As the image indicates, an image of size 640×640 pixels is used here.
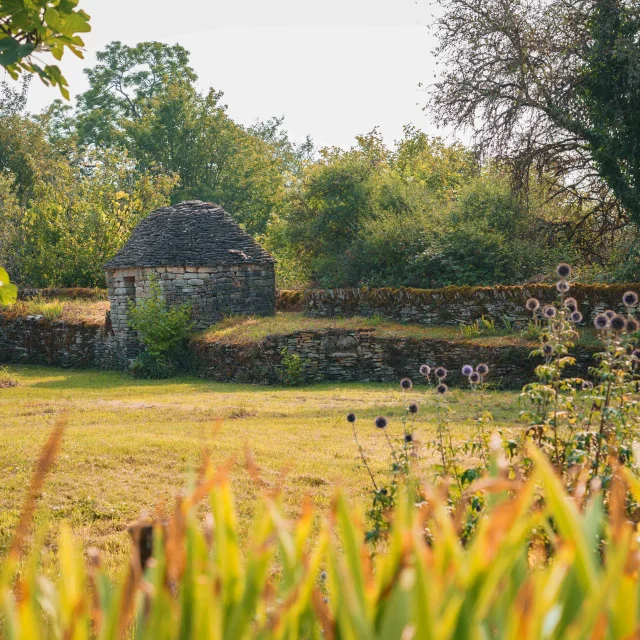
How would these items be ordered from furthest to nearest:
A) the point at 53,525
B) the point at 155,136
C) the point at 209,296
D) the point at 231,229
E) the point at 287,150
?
the point at 287,150, the point at 155,136, the point at 231,229, the point at 209,296, the point at 53,525

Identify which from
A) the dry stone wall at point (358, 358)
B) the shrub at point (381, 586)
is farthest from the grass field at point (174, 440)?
the shrub at point (381, 586)

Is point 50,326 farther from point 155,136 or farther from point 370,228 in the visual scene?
point 155,136

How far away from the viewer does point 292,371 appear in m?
16.0

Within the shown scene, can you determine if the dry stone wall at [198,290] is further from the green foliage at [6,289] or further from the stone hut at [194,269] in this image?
the green foliage at [6,289]

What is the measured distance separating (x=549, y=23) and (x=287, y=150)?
1768 inches

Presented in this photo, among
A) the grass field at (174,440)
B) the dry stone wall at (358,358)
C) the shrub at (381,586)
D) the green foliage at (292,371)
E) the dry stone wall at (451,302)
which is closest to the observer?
Answer: the shrub at (381,586)

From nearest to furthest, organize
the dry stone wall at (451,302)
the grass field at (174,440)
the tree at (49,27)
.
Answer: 1. the tree at (49,27)
2. the grass field at (174,440)
3. the dry stone wall at (451,302)

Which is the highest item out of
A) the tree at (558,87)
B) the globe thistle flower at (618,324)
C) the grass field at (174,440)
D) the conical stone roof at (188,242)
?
the tree at (558,87)

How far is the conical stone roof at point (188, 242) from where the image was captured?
1997 cm

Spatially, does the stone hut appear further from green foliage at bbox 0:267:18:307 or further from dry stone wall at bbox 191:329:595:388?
green foliage at bbox 0:267:18:307

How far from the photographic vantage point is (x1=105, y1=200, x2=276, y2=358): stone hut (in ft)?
65.3

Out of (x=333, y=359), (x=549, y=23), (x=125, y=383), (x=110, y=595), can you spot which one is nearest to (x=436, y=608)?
(x=110, y=595)

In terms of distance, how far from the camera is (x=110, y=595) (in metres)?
1.22

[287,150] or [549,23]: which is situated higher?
[287,150]
